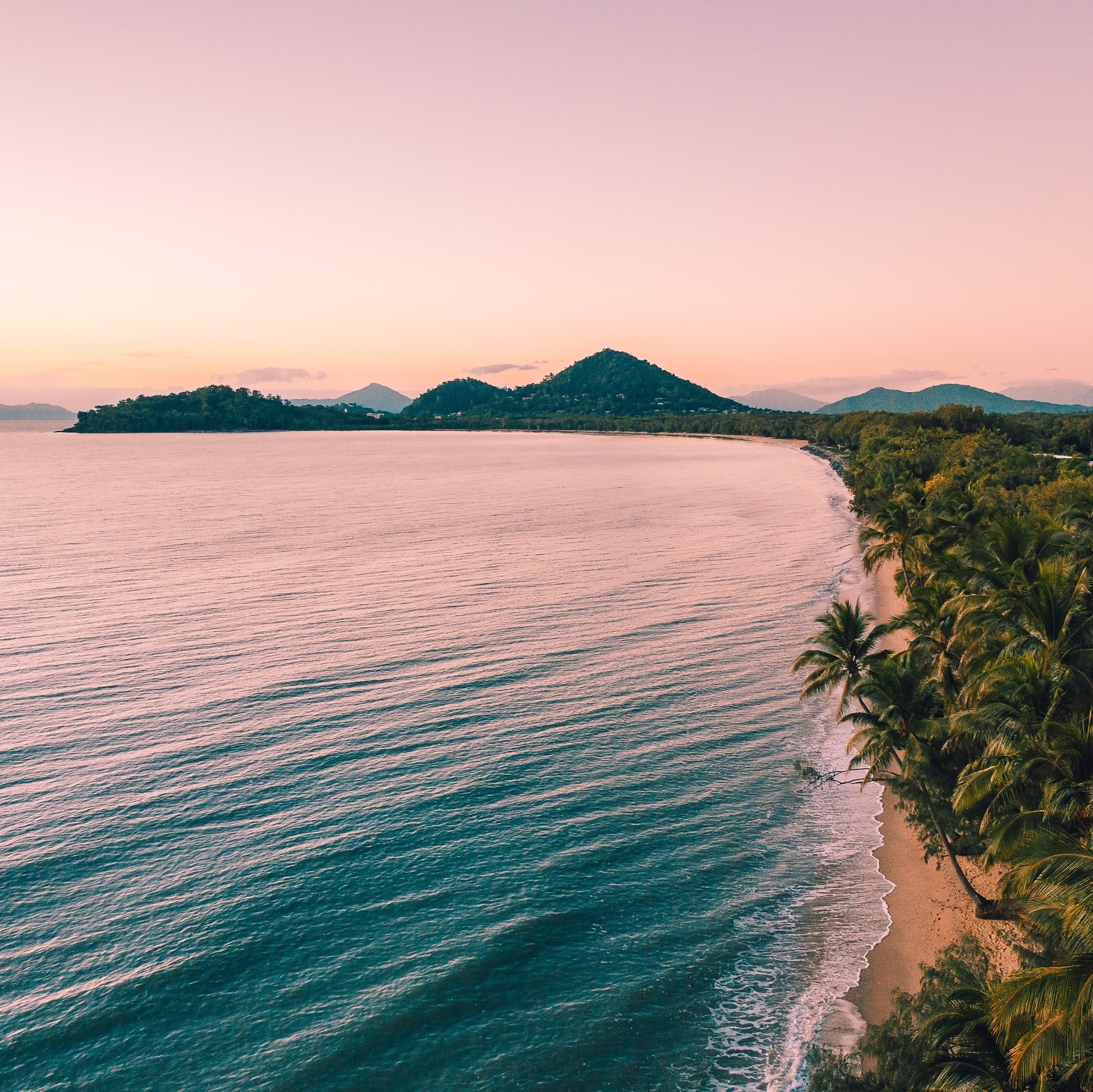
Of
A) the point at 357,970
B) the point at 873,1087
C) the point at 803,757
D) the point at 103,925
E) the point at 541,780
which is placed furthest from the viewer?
the point at 803,757

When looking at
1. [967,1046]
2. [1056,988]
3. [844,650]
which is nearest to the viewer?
[1056,988]

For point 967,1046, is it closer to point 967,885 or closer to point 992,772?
point 992,772

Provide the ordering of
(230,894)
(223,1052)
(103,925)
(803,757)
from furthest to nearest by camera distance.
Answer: (803,757)
(230,894)
(103,925)
(223,1052)

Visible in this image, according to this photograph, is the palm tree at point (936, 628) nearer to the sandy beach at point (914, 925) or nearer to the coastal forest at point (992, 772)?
the coastal forest at point (992, 772)

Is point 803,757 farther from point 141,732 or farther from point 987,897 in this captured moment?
point 141,732

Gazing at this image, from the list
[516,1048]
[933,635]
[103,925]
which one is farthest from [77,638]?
[933,635]

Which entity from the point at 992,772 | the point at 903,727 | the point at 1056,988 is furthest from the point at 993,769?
the point at 1056,988

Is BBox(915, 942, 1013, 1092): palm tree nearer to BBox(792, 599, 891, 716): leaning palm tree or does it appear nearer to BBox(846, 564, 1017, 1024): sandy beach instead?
BBox(846, 564, 1017, 1024): sandy beach
